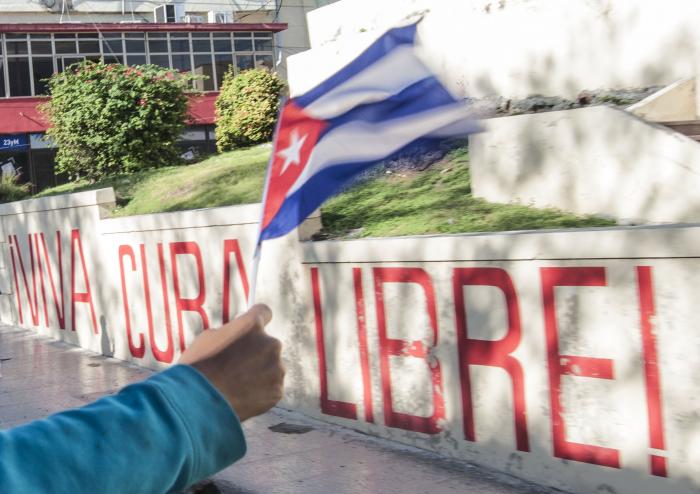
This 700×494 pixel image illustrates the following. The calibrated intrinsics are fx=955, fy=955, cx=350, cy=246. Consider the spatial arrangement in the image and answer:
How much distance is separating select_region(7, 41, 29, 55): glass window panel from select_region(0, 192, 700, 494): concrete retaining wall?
29.3m

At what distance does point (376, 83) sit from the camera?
266 cm

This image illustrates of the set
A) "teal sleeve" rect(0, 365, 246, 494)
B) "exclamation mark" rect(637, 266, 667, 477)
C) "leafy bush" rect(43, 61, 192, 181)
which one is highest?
"leafy bush" rect(43, 61, 192, 181)

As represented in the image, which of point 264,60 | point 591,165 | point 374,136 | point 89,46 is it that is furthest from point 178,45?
point 374,136

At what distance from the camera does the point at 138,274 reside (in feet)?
32.5

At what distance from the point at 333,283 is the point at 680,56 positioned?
3.42 meters

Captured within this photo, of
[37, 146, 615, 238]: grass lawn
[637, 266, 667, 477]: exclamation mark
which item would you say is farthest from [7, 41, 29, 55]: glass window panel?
[637, 266, 667, 477]: exclamation mark

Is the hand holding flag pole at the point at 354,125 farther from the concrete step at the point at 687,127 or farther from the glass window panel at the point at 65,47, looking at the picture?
the glass window panel at the point at 65,47

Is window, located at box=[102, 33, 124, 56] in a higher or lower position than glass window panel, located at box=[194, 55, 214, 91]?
higher

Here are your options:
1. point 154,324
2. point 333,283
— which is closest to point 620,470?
point 333,283

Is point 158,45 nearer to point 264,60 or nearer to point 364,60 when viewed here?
point 264,60

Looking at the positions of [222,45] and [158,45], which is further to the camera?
[222,45]

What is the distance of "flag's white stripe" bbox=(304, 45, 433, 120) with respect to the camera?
2582 millimetres

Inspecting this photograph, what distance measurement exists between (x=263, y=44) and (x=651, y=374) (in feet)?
119

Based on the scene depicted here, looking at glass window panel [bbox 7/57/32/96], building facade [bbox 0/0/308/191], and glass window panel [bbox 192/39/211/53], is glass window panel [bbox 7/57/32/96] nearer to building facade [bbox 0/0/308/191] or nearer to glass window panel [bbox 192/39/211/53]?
building facade [bbox 0/0/308/191]
